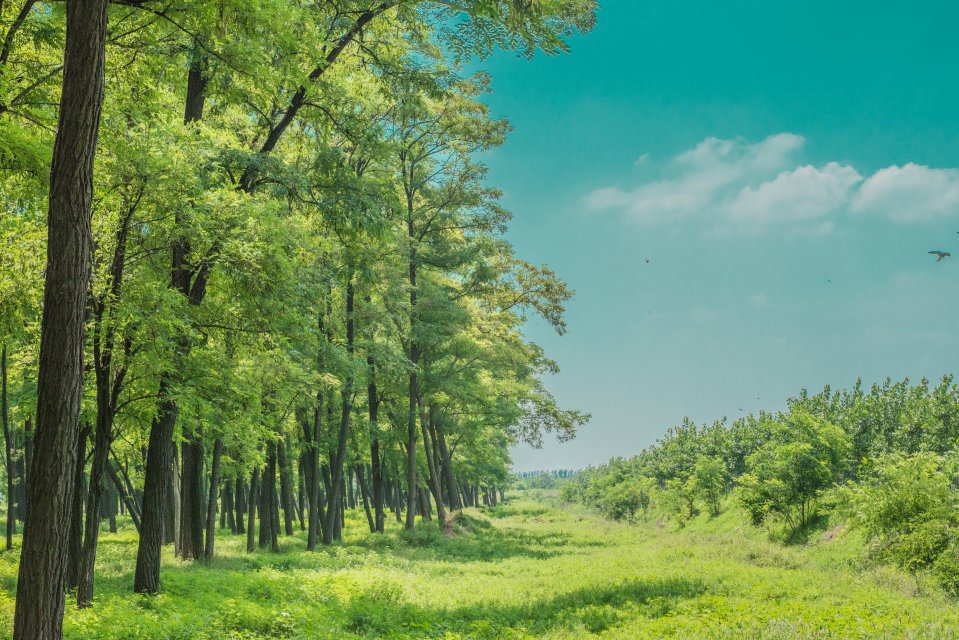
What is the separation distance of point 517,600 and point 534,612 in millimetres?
1138

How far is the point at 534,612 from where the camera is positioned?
40.9 feet

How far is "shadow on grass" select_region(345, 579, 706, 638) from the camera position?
11.2 metres

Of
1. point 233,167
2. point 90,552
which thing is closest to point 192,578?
point 90,552

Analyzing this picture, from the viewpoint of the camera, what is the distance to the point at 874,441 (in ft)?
92.7

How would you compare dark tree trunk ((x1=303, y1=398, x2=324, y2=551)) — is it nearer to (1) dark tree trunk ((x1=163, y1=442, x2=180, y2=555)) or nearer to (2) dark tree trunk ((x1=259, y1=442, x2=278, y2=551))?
(2) dark tree trunk ((x1=259, y1=442, x2=278, y2=551))

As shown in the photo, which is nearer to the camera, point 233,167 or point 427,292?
point 233,167

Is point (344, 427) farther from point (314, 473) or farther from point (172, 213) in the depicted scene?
point (172, 213)

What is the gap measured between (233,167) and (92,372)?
A: 15.3 feet

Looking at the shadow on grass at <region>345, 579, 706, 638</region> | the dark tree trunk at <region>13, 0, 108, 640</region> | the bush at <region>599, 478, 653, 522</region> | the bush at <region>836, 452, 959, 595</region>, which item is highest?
the dark tree trunk at <region>13, 0, 108, 640</region>

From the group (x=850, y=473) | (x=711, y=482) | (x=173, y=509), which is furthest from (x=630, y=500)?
(x=173, y=509)

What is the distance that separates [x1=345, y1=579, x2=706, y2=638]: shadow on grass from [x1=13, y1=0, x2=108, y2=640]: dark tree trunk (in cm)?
628

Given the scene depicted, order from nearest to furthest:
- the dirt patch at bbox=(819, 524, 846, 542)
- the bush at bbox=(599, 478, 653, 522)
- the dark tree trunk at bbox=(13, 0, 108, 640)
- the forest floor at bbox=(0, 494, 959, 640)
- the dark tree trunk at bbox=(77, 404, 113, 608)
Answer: the dark tree trunk at bbox=(13, 0, 108, 640) < the forest floor at bbox=(0, 494, 959, 640) < the dark tree trunk at bbox=(77, 404, 113, 608) < the dirt patch at bbox=(819, 524, 846, 542) < the bush at bbox=(599, 478, 653, 522)

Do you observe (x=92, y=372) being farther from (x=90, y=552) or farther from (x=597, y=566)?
(x=597, y=566)

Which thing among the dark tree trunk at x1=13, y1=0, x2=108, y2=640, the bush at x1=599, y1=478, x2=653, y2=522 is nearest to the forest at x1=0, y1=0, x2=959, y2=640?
the dark tree trunk at x1=13, y1=0, x2=108, y2=640
